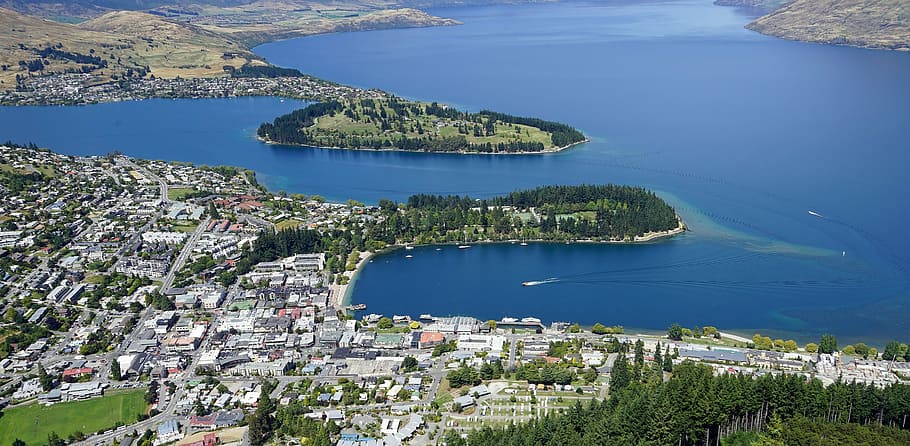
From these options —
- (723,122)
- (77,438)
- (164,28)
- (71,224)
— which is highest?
(164,28)

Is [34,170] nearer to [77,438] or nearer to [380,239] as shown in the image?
[380,239]

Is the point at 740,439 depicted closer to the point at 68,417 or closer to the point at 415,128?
the point at 68,417

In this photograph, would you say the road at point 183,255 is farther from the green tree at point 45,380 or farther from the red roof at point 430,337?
the red roof at point 430,337

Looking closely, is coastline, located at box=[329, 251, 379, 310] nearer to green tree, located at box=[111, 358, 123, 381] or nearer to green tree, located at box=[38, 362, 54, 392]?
green tree, located at box=[111, 358, 123, 381]

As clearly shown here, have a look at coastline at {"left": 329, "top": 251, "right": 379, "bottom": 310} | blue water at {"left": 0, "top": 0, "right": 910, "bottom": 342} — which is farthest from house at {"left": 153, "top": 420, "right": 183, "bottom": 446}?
blue water at {"left": 0, "top": 0, "right": 910, "bottom": 342}

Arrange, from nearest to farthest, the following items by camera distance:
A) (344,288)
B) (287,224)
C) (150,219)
Result: (344,288)
(287,224)
(150,219)

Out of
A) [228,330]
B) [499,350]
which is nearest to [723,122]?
[499,350]

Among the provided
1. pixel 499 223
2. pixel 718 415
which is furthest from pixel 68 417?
pixel 499 223
